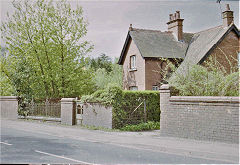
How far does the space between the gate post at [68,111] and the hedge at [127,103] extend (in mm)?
1351

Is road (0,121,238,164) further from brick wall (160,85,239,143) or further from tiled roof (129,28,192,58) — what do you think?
tiled roof (129,28,192,58)

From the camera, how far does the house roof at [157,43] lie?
79.8 ft

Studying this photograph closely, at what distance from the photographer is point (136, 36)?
25906 millimetres

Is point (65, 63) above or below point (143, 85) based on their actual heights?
above

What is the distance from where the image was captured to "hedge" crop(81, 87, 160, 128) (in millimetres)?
14695

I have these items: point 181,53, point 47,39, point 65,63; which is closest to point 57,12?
point 47,39

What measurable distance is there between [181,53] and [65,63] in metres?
11.0

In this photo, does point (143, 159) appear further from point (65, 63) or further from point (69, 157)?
point (65, 63)

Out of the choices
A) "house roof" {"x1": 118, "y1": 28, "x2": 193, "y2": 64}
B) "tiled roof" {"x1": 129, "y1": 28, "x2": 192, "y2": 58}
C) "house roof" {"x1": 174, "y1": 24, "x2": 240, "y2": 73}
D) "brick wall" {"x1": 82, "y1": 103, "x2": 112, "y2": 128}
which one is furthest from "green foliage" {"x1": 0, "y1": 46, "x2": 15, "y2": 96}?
"house roof" {"x1": 174, "y1": 24, "x2": 240, "y2": 73}

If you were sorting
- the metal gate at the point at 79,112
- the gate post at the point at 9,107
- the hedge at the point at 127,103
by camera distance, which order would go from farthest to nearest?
1. the gate post at the point at 9,107
2. the metal gate at the point at 79,112
3. the hedge at the point at 127,103

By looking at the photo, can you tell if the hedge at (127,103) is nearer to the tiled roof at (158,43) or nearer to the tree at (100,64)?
the tiled roof at (158,43)

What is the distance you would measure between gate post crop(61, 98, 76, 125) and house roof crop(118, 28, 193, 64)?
8827 millimetres

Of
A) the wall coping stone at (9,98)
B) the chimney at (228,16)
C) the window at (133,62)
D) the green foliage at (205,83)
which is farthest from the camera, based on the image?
the window at (133,62)

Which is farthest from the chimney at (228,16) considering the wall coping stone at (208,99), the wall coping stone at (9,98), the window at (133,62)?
the wall coping stone at (9,98)
